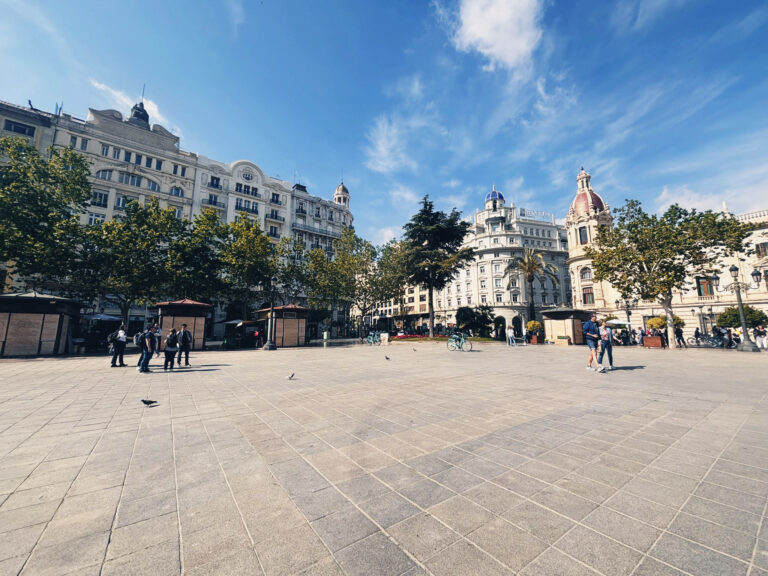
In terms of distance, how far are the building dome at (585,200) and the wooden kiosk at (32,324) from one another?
2402 inches

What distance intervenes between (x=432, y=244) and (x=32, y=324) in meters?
29.1

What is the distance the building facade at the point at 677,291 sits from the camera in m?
32.4

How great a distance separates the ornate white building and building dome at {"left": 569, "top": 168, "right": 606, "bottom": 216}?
12887 mm

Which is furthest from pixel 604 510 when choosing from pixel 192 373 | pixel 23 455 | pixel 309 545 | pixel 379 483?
pixel 192 373

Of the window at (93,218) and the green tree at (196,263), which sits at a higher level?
the window at (93,218)

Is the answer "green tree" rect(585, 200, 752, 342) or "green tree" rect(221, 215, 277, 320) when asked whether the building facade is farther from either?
"green tree" rect(221, 215, 277, 320)

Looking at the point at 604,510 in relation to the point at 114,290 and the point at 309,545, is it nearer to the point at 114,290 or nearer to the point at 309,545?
the point at 309,545

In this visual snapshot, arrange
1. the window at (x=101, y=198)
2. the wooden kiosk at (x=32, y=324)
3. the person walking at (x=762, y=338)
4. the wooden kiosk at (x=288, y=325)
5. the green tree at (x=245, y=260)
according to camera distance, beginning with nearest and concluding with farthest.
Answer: the wooden kiosk at (x=32, y=324)
the person walking at (x=762, y=338)
the wooden kiosk at (x=288, y=325)
the green tree at (x=245, y=260)
the window at (x=101, y=198)

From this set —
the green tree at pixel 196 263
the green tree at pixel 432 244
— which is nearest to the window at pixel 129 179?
the green tree at pixel 196 263

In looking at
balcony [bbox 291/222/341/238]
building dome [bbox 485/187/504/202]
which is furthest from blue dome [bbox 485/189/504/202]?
balcony [bbox 291/222/341/238]

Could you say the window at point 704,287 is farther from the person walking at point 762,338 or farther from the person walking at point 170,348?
the person walking at point 170,348

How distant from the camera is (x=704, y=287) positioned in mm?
34906

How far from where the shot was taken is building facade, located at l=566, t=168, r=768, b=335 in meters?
32.4

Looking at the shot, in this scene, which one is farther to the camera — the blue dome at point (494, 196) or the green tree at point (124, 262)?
the blue dome at point (494, 196)
